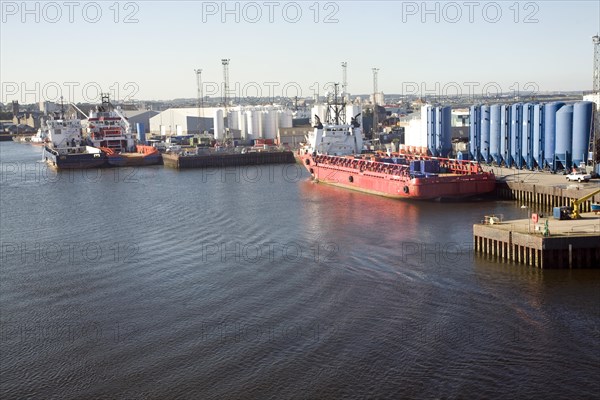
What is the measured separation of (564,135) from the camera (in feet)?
102

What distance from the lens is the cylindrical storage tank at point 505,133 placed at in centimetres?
3456

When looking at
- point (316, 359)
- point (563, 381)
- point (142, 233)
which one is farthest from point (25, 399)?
point (142, 233)

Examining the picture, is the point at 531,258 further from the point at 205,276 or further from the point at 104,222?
the point at 104,222

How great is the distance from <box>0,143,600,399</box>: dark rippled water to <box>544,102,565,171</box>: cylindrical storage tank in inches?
253

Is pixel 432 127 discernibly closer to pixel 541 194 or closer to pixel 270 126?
pixel 541 194

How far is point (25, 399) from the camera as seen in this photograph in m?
11.7

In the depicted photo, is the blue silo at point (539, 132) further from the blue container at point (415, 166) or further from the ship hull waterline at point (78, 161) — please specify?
the ship hull waterline at point (78, 161)

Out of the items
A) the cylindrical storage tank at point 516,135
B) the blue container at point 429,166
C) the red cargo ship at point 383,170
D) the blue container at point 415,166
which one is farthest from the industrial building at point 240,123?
the blue container at point 429,166

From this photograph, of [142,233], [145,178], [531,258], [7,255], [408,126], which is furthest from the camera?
[408,126]

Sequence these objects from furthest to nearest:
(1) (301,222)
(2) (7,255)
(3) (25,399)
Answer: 1. (1) (301,222)
2. (2) (7,255)
3. (3) (25,399)

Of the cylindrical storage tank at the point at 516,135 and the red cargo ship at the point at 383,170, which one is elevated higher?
the cylindrical storage tank at the point at 516,135

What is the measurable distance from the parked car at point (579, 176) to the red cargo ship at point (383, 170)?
115 inches

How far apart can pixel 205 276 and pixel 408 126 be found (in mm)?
32351

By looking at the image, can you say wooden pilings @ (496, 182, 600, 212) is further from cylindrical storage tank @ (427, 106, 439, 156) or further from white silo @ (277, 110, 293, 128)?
white silo @ (277, 110, 293, 128)
